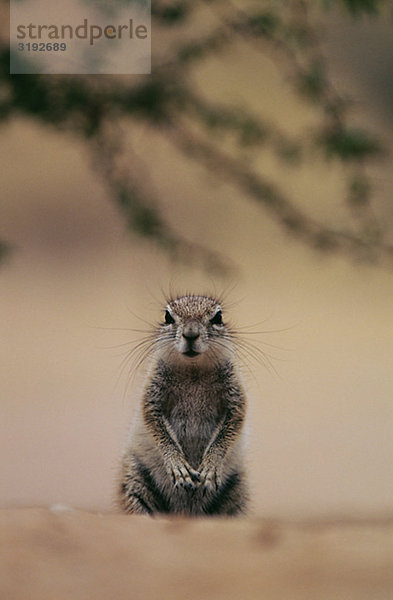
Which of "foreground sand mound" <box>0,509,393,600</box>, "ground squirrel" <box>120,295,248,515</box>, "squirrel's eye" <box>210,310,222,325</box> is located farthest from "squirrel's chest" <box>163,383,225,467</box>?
"foreground sand mound" <box>0,509,393,600</box>

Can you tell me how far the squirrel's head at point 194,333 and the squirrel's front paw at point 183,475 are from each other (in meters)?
0.16

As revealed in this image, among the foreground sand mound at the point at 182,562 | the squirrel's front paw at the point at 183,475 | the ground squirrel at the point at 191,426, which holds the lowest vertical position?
the foreground sand mound at the point at 182,562

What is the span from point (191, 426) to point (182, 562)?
1.92 feet

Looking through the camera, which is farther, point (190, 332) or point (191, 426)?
point (191, 426)

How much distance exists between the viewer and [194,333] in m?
1.63

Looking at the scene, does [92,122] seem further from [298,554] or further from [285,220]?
[298,554]

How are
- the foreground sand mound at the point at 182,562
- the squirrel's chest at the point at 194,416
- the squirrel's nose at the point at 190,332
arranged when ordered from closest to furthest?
the foreground sand mound at the point at 182,562
the squirrel's nose at the point at 190,332
the squirrel's chest at the point at 194,416

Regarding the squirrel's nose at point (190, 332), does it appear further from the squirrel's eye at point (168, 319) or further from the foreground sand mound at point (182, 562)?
the foreground sand mound at point (182, 562)

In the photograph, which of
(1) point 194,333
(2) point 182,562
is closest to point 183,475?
(1) point 194,333

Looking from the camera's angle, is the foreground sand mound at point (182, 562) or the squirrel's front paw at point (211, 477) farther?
the squirrel's front paw at point (211, 477)

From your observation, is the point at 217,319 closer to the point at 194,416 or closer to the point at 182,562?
the point at 194,416

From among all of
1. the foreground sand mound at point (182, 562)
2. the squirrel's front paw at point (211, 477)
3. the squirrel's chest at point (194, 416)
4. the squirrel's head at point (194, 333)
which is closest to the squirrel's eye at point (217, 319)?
the squirrel's head at point (194, 333)

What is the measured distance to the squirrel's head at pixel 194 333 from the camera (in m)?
1.63

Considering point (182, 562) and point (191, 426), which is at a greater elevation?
point (191, 426)
